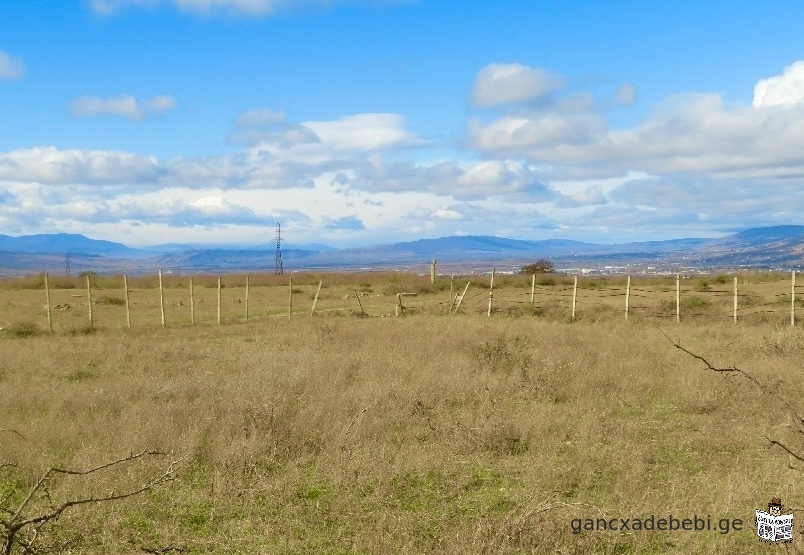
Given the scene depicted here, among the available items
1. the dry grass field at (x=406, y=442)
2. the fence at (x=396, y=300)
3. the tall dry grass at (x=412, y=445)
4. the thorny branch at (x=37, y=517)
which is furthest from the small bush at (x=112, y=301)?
the thorny branch at (x=37, y=517)

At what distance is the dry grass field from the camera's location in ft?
21.6

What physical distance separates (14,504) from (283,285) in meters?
52.6

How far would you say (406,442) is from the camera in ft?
31.1

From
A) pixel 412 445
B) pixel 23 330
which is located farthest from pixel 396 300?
pixel 412 445

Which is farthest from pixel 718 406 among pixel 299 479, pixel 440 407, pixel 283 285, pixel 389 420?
pixel 283 285

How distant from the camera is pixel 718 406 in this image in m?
11.4

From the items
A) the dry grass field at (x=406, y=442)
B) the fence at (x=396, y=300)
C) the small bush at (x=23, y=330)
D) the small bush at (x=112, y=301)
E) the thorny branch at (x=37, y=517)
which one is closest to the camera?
the thorny branch at (x=37, y=517)

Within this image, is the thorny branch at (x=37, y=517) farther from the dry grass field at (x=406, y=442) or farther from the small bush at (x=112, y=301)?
the small bush at (x=112, y=301)

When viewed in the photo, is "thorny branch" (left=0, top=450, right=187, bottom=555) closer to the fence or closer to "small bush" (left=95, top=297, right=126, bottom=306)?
the fence

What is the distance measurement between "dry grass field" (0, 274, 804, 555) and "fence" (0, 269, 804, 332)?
396 inches

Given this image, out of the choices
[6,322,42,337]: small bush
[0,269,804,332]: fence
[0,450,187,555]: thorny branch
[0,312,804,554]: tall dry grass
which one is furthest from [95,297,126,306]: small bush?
[0,450,187,555]: thorny branch

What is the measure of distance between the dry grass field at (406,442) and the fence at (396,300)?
33.0 feet

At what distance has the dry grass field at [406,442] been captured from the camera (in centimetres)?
657

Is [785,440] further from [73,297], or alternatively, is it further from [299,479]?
[73,297]
